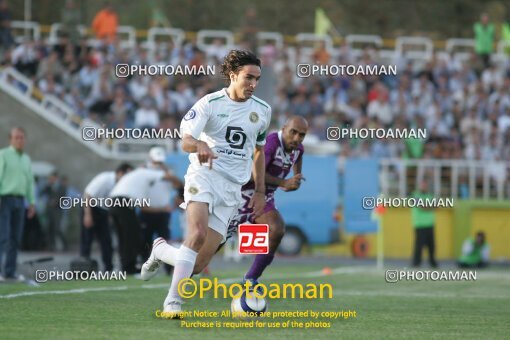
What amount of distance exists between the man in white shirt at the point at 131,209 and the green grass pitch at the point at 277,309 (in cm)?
114

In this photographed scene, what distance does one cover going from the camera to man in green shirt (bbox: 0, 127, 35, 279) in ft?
58.0

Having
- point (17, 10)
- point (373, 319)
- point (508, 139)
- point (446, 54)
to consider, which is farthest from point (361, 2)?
point (373, 319)

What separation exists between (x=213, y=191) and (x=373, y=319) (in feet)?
6.85

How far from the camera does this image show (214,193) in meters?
11.2

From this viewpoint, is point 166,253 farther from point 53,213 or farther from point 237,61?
point 53,213

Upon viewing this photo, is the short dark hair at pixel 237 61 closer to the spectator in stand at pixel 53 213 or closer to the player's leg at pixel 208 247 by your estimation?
the player's leg at pixel 208 247

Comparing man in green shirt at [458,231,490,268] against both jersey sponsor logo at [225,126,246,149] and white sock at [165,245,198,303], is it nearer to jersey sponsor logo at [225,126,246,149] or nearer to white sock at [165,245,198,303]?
jersey sponsor logo at [225,126,246,149]

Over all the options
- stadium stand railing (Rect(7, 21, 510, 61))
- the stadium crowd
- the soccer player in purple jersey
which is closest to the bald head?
the soccer player in purple jersey

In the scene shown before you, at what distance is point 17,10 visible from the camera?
46.4 m

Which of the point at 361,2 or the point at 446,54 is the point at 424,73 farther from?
the point at 361,2

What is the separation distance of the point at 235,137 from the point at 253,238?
1.59 meters

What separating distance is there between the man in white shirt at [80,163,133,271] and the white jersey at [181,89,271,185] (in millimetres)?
9572

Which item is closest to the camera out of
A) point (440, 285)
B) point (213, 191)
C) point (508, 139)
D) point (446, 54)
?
point (213, 191)

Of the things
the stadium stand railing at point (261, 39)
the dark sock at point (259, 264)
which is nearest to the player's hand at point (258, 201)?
the dark sock at point (259, 264)
